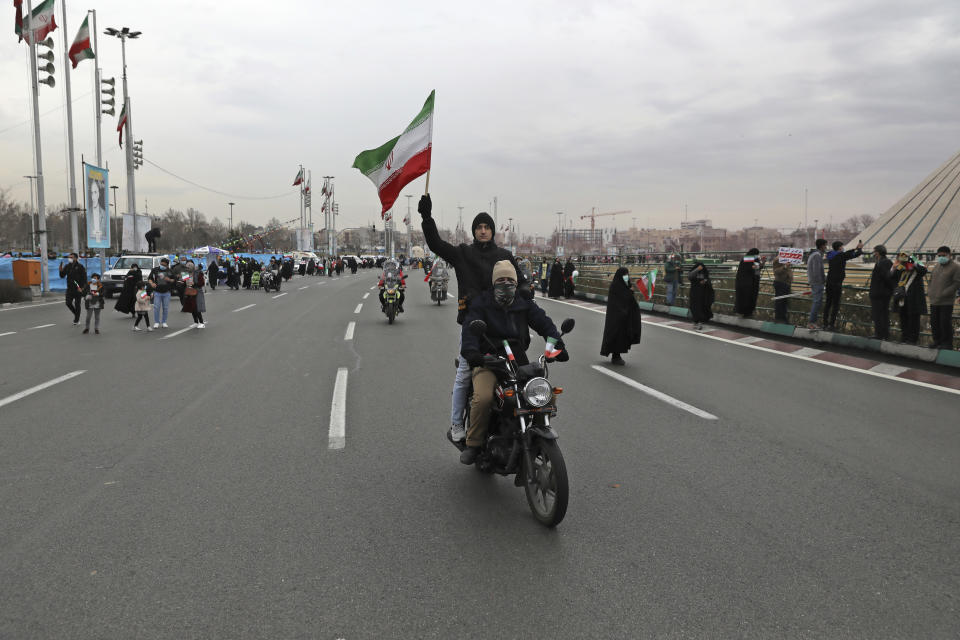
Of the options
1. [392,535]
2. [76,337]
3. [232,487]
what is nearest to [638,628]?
[392,535]

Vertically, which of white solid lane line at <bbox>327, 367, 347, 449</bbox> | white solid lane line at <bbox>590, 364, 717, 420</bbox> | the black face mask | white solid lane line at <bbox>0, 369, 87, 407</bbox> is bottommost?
white solid lane line at <bbox>0, 369, 87, 407</bbox>

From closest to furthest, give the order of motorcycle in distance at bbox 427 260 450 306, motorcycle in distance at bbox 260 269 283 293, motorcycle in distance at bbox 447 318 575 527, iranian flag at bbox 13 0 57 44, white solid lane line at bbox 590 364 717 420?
motorcycle in distance at bbox 447 318 575 527 → white solid lane line at bbox 590 364 717 420 → motorcycle in distance at bbox 427 260 450 306 → iranian flag at bbox 13 0 57 44 → motorcycle in distance at bbox 260 269 283 293

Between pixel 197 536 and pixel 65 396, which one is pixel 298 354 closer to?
pixel 65 396

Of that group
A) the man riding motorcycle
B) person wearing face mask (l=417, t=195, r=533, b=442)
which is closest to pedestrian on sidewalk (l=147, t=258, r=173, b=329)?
the man riding motorcycle

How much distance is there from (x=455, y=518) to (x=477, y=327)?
3.91 feet

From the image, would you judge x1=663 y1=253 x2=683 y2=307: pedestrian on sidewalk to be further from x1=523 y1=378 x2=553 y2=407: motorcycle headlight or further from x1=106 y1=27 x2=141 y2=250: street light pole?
x1=106 y1=27 x2=141 y2=250: street light pole

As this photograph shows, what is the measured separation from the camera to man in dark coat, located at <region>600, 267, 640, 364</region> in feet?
34.1

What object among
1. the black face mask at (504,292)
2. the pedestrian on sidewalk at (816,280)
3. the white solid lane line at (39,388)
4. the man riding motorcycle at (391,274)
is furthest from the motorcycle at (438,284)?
the black face mask at (504,292)

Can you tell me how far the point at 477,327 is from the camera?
168 inches

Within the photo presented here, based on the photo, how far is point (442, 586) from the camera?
329 cm

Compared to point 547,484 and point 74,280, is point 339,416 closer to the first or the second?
point 547,484

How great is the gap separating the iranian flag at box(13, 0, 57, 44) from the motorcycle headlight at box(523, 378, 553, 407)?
29762mm

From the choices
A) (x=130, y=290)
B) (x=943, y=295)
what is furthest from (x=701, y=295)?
(x=130, y=290)

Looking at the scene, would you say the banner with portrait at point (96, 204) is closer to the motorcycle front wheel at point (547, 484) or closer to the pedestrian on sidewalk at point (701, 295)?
the pedestrian on sidewalk at point (701, 295)
